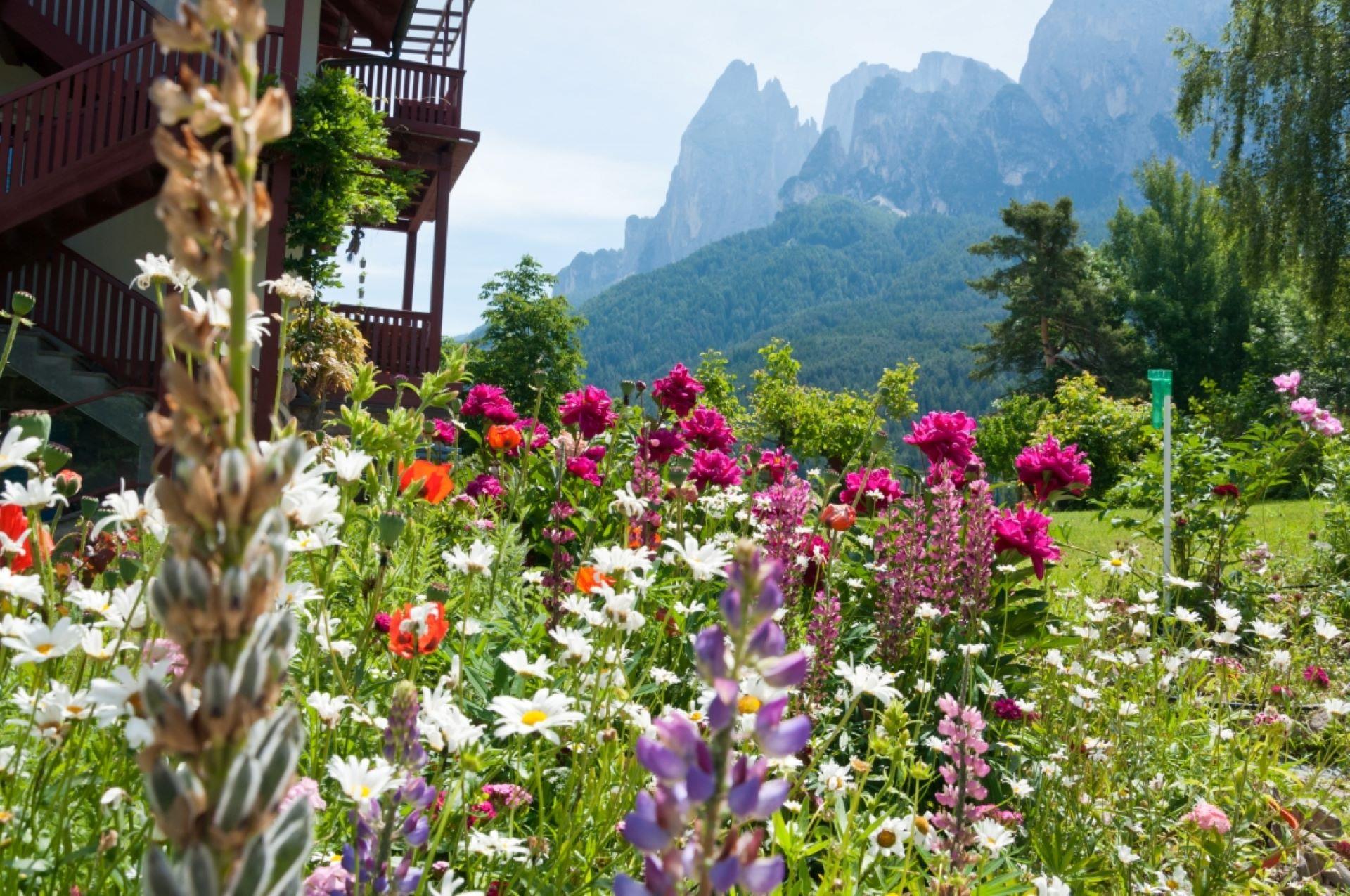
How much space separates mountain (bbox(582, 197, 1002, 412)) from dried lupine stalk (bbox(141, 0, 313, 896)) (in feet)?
269

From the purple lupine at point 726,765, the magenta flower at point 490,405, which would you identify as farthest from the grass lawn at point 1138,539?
the purple lupine at point 726,765

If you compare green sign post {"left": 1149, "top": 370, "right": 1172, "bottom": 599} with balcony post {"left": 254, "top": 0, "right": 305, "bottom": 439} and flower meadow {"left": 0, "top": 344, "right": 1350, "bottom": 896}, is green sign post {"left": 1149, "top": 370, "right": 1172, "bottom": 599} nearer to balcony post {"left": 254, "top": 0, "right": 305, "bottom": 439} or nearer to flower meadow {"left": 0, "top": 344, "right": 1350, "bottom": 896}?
flower meadow {"left": 0, "top": 344, "right": 1350, "bottom": 896}

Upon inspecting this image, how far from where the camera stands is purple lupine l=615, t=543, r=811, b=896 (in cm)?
48

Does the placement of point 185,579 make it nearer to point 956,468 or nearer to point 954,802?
point 954,802

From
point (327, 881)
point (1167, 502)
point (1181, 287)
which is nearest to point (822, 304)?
point (1181, 287)

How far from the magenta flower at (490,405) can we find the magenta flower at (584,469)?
0.37 m

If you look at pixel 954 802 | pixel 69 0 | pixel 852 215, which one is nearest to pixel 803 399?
pixel 69 0

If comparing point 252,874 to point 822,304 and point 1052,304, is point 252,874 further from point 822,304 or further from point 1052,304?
point 822,304

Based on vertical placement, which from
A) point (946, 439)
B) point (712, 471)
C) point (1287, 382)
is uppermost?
point (1287, 382)

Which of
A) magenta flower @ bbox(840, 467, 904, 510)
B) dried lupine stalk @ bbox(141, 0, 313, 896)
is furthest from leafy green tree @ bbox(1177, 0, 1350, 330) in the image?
dried lupine stalk @ bbox(141, 0, 313, 896)

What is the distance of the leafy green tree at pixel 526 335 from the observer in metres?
Result: 28.2

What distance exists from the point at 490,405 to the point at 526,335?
2566cm

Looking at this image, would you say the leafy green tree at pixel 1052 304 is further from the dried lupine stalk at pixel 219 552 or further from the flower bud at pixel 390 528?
the dried lupine stalk at pixel 219 552

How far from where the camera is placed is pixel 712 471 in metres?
3.60
